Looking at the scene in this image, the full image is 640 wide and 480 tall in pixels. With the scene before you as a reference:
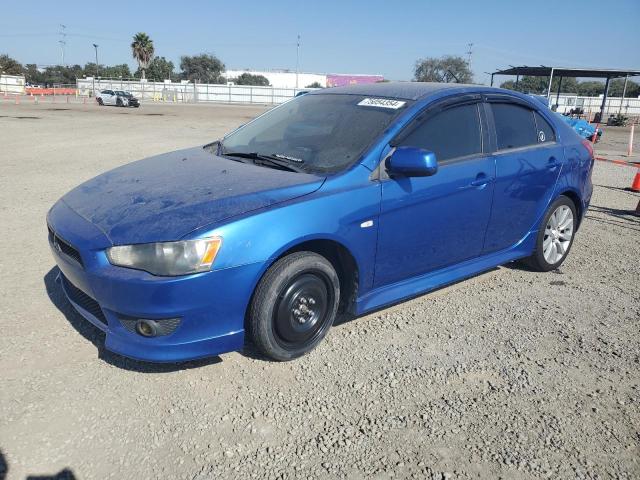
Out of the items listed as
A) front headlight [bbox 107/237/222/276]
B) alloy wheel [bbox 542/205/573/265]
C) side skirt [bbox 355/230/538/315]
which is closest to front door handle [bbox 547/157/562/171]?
alloy wheel [bbox 542/205/573/265]

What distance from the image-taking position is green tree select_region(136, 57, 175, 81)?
89.2m

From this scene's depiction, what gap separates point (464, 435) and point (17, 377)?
245 cm

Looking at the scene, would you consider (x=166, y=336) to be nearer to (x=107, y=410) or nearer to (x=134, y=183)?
(x=107, y=410)

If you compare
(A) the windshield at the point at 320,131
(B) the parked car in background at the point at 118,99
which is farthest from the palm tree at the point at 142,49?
(A) the windshield at the point at 320,131

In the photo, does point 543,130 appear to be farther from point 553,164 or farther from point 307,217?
point 307,217

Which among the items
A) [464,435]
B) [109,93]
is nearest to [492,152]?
[464,435]

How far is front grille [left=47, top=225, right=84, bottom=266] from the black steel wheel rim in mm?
1146

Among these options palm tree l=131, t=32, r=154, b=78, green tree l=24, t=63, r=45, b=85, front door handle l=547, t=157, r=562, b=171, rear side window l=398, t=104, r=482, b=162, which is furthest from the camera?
green tree l=24, t=63, r=45, b=85

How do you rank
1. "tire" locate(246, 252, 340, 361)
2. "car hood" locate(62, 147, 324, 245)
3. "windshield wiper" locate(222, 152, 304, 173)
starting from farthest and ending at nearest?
"windshield wiper" locate(222, 152, 304, 173), "tire" locate(246, 252, 340, 361), "car hood" locate(62, 147, 324, 245)

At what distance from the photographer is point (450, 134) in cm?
377

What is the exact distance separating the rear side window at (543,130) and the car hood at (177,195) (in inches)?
98.0

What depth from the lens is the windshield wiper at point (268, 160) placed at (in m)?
3.38

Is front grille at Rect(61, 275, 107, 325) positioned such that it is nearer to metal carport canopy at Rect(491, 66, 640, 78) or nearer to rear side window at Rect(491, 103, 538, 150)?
rear side window at Rect(491, 103, 538, 150)

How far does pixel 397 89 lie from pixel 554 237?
2160 millimetres
